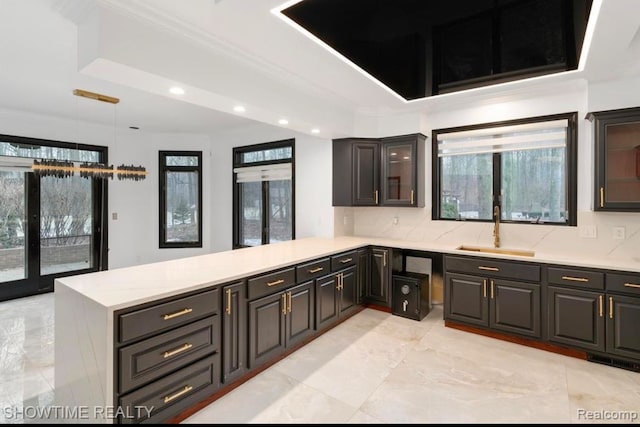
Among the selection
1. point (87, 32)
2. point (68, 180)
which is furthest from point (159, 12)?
point (68, 180)

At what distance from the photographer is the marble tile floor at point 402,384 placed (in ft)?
6.93

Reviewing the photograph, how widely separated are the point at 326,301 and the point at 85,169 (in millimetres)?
2992

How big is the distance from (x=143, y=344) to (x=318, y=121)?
8.77 ft

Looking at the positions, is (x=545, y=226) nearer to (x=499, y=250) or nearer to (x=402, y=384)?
(x=499, y=250)

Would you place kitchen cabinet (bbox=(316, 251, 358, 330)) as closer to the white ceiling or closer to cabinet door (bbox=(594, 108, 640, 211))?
the white ceiling

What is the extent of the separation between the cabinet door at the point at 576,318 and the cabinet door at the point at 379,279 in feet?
5.28

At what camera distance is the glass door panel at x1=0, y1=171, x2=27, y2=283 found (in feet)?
15.2

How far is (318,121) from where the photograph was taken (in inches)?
140

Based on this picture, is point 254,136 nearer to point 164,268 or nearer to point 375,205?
point 375,205

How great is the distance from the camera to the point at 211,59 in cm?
244

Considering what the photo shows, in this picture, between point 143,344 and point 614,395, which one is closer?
point 143,344

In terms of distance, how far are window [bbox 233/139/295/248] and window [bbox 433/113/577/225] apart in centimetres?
222

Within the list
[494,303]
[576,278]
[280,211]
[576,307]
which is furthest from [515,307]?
[280,211]

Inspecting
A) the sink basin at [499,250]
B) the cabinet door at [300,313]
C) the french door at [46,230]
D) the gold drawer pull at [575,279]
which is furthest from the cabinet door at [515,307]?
the french door at [46,230]
